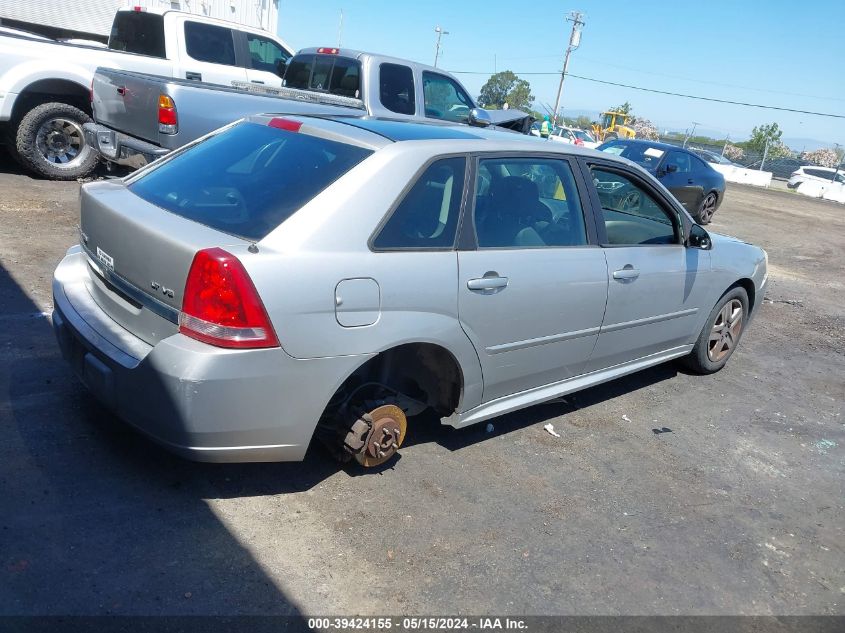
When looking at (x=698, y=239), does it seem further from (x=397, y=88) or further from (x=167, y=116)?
(x=397, y=88)

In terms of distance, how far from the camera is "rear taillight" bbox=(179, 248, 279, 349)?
273 cm

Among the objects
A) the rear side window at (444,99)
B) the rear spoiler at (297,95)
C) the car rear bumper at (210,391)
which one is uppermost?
the rear side window at (444,99)

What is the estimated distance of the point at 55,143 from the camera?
8797mm

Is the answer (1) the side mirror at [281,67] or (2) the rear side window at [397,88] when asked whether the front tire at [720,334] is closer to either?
(2) the rear side window at [397,88]

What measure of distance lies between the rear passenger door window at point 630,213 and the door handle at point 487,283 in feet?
3.37

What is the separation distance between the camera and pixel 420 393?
3.76m

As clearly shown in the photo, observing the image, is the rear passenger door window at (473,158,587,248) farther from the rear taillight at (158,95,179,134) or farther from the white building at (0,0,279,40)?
the white building at (0,0,279,40)

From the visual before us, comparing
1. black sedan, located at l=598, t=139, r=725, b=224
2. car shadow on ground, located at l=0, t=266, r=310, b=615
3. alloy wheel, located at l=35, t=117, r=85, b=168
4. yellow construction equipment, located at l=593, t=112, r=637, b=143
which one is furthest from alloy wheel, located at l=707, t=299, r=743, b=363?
yellow construction equipment, located at l=593, t=112, r=637, b=143

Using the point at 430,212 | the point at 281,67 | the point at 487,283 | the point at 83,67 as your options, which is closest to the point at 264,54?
the point at 281,67

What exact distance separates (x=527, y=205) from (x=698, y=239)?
162cm

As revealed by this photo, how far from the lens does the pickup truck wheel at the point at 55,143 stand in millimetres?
8414

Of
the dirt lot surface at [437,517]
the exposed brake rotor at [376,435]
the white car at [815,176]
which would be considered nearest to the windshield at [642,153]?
the dirt lot surface at [437,517]

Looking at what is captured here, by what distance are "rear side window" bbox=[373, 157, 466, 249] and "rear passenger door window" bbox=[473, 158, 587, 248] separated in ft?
0.46

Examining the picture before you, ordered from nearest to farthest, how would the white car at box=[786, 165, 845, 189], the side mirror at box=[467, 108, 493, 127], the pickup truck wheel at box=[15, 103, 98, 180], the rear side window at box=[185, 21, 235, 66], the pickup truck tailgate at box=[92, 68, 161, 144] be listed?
the pickup truck tailgate at box=[92, 68, 161, 144] < the pickup truck wheel at box=[15, 103, 98, 180] < the side mirror at box=[467, 108, 493, 127] < the rear side window at box=[185, 21, 235, 66] < the white car at box=[786, 165, 845, 189]
